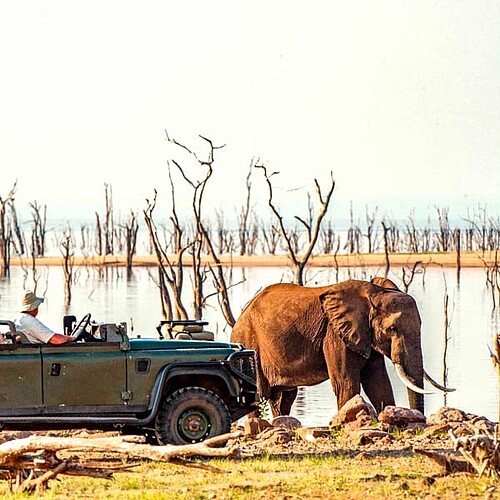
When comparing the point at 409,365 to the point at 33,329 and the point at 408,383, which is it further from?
the point at 33,329

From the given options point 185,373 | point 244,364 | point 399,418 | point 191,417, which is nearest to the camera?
point 185,373

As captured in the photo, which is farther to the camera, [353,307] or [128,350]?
[353,307]

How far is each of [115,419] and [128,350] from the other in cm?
70

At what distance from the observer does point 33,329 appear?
13.5 m

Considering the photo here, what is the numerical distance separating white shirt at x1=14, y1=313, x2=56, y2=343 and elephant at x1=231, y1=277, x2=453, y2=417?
868 centimetres

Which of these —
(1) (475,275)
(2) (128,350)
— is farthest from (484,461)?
(1) (475,275)

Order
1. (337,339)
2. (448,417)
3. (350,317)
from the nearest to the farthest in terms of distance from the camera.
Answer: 1. (448,417)
2. (350,317)
3. (337,339)

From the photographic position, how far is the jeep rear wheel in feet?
44.7

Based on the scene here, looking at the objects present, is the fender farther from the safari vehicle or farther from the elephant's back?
the elephant's back

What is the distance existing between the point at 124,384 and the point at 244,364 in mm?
1286

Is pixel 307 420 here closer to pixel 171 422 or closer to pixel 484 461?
pixel 171 422

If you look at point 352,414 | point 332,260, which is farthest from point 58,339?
point 332,260

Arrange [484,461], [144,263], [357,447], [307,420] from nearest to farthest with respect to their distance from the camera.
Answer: [484,461] → [357,447] → [307,420] → [144,263]

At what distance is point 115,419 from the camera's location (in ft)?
44.1
